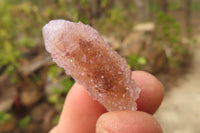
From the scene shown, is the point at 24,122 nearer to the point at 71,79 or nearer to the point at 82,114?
the point at 71,79

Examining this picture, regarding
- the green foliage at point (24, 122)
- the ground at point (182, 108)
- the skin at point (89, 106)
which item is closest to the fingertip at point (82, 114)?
the skin at point (89, 106)

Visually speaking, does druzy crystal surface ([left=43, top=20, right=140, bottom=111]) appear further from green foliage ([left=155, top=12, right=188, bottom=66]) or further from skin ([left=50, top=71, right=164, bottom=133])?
green foliage ([left=155, top=12, right=188, bottom=66])

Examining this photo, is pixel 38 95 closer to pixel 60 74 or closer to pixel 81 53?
pixel 60 74

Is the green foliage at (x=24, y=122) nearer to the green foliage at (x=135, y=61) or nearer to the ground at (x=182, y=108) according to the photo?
the green foliage at (x=135, y=61)

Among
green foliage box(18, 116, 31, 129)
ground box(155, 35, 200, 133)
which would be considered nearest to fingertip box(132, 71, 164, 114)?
ground box(155, 35, 200, 133)

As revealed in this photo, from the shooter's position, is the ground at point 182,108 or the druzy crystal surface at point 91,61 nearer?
the druzy crystal surface at point 91,61

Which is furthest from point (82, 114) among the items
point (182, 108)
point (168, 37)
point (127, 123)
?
point (168, 37)
